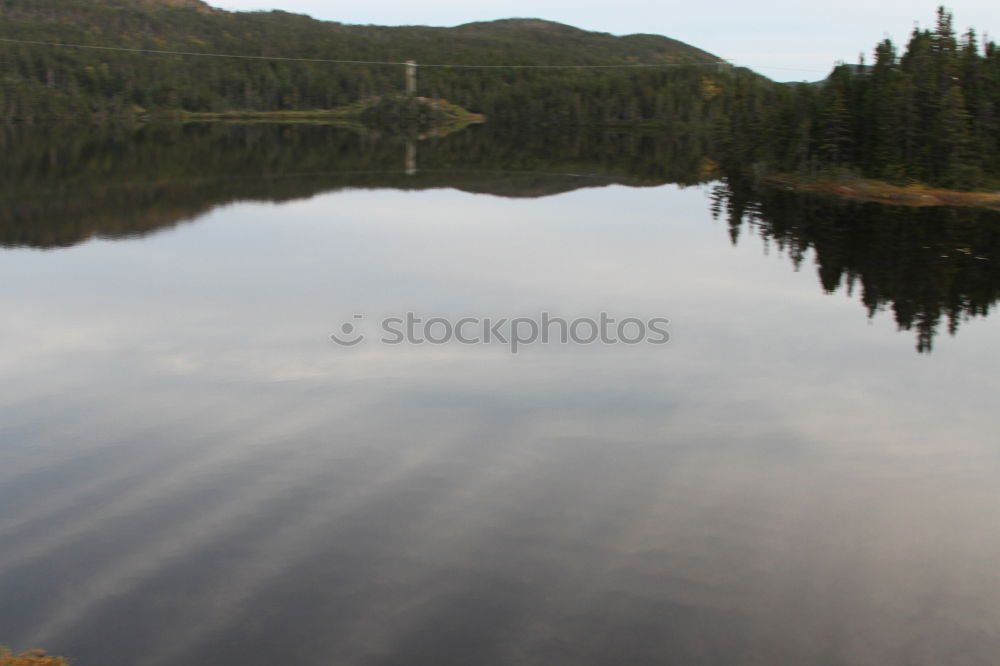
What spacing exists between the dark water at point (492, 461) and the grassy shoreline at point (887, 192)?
31404mm

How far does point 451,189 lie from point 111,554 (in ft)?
246

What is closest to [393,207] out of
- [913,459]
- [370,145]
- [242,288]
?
[242,288]

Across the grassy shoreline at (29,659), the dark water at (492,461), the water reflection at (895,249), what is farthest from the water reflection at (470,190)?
the grassy shoreline at (29,659)

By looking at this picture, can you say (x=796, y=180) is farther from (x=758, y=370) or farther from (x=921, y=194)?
(x=758, y=370)

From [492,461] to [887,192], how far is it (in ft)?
253

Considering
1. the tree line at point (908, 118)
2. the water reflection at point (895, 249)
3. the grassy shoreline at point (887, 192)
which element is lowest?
the water reflection at point (895, 249)

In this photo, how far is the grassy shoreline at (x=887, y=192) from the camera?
84188 mm

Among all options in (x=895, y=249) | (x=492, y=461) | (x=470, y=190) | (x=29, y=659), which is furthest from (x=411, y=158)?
(x=29, y=659)

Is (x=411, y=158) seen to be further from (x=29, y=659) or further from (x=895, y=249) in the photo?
(x=29, y=659)

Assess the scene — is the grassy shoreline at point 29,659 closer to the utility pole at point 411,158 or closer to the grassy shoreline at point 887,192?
the grassy shoreline at point 887,192

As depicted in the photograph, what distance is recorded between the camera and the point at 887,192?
89375mm

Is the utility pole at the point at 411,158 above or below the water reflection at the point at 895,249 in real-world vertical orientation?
above

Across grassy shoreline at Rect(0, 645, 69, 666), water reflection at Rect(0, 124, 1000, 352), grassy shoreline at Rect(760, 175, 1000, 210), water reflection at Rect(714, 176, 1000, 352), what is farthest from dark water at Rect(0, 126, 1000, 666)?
grassy shoreline at Rect(760, 175, 1000, 210)

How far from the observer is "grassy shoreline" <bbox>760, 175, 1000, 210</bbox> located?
84188 millimetres
